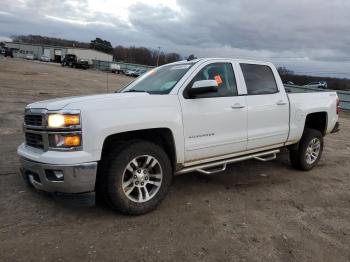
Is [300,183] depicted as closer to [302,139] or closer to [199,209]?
[302,139]

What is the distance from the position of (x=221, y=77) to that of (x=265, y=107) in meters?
0.92

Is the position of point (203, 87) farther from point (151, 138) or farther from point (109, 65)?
point (109, 65)

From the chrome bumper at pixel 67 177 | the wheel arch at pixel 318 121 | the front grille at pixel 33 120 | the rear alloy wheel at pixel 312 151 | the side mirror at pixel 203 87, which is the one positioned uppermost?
the side mirror at pixel 203 87

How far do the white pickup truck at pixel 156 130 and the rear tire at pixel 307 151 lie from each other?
1.30 ft

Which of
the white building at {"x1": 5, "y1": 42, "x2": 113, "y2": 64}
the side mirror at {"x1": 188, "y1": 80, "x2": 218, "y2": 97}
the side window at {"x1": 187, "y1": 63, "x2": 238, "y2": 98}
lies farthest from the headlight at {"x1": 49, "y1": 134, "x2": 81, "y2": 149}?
the white building at {"x1": 5, "y1": 42, "x2": 113, "y2": 64}

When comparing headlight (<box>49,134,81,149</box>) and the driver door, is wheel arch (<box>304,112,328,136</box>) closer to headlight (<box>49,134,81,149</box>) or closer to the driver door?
the driver door

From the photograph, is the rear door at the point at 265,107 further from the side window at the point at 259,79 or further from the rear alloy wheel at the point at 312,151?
the rear alloy wheel at the point at 312,151

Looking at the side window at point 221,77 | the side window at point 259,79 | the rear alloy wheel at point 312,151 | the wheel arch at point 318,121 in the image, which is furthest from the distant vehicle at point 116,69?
the side window at point 221,77

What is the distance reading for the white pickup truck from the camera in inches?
148

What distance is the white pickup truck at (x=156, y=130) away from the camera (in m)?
3.75

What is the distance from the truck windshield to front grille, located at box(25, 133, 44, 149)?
1.57 m

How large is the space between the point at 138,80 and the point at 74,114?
2.02 m

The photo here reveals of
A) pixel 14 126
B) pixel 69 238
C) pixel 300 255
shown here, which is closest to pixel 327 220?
pixel 300 255

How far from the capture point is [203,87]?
4.43 m
